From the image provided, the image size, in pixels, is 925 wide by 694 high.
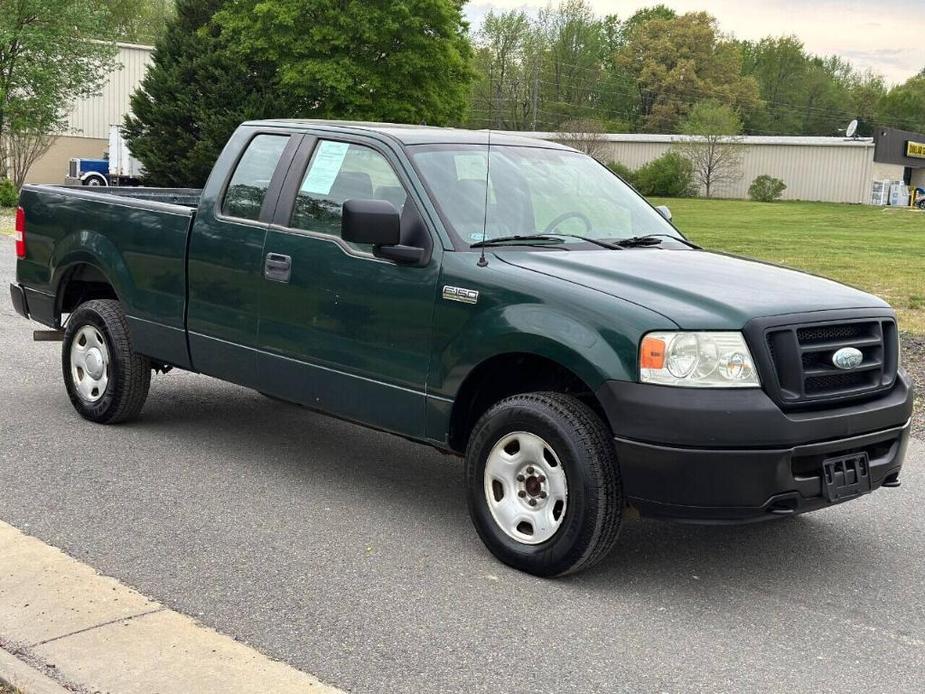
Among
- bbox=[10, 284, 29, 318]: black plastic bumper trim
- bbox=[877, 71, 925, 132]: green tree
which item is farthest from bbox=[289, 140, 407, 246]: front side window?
bbox=[877, 71, 925, 132]: green tree

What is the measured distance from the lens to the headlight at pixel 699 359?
4297mm

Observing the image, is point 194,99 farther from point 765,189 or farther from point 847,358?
point 765,189

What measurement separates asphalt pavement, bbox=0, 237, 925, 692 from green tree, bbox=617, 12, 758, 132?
327 ft

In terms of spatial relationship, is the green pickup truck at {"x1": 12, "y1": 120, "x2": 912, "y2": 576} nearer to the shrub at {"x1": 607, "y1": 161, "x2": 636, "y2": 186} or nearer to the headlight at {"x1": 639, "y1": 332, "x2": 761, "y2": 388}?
the headlight at {"x1": 639, "y1": 332, "x2": 761, "y2": 388}

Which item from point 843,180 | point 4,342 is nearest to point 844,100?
point 843,180

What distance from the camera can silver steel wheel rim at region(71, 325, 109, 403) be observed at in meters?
6.91

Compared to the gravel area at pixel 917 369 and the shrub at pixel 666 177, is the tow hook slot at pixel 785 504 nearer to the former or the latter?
the gravel area at pixel 917 369

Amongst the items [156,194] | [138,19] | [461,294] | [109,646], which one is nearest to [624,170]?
[138,19]

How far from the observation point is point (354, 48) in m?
35.4

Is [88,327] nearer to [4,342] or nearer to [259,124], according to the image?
[259,124]

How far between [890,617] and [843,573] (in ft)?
1.65

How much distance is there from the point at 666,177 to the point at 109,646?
64.9 metres

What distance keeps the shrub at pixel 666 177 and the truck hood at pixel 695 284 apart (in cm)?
6209

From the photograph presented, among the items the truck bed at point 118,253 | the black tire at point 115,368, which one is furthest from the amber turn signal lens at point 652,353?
the black tire at point 115,368
